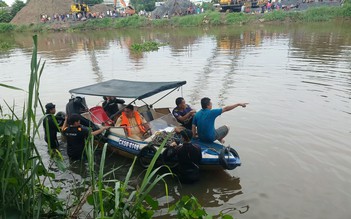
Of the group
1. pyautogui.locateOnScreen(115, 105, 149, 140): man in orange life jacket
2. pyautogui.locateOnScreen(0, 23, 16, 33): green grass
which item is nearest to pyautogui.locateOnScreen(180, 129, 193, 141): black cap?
pyautogui.locateOnScreen(115, 105, 149, 140): man in orange life jacket

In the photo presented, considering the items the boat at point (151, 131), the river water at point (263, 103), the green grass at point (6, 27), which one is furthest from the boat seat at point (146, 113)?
the green grass at point (6, 27)

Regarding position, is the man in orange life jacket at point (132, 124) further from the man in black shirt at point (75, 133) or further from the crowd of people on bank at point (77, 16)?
the crowd of people on bank at point (77, 16)

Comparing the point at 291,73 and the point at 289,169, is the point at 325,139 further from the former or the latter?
the point at 291,73

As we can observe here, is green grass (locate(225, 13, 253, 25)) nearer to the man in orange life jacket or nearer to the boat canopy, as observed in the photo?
the boat canopy

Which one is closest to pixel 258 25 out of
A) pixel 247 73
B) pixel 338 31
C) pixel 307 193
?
pixel 338 31

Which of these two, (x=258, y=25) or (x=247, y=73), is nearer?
(x=247, y=73)

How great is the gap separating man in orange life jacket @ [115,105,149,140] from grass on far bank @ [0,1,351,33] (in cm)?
3981

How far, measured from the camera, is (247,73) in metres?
16.5

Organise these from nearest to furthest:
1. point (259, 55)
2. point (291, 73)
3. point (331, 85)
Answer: point (331, 85) → point (291, 73) → point (259, 55)

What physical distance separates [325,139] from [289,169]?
207cm

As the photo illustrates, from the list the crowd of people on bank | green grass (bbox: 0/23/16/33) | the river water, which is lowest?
the river water

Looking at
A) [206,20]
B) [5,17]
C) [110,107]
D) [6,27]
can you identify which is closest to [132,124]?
[110,107]

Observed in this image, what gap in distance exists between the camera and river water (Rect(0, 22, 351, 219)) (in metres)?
6.31

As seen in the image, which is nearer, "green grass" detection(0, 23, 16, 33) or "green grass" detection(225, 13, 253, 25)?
"green grass" detection(225, 13, 253, 25)
